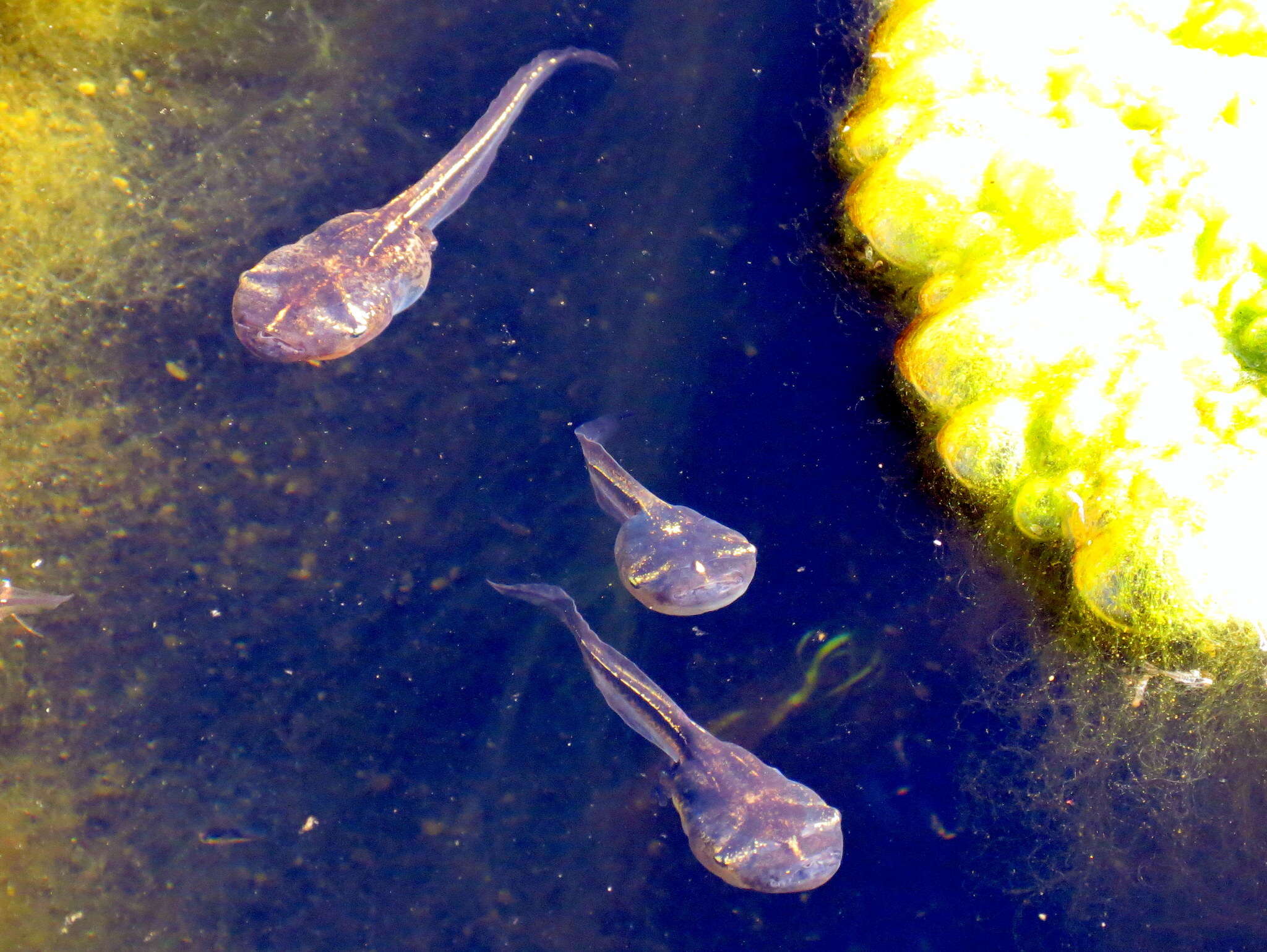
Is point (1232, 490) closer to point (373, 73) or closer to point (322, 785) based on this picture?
point (322, 785)

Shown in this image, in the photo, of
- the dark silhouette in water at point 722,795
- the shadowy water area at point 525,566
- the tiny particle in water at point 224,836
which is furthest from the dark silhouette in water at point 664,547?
the tiny particle in water at point 224,836

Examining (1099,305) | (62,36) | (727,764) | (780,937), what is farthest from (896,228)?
(62,36)

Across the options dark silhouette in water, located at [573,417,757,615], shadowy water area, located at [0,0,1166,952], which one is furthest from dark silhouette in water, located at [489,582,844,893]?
dark silhouette in water, located at [573,417,757,615]

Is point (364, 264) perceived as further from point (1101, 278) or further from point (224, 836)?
point (1101, 278)

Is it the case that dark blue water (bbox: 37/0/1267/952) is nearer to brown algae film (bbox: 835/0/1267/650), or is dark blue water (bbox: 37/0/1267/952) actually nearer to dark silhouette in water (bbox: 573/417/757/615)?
dark silhouette in water (bbox: 573/417/757/615)

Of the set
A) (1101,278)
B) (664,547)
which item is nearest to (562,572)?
(664,547)

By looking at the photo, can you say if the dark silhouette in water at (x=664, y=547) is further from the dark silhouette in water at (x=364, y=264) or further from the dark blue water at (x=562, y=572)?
the dark silhouette in water at (x=364, y=264)

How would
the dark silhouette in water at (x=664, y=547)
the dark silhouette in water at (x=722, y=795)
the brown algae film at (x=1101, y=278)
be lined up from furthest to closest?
the dark silhouette in water at (x=664, y=547) → the dark silhouette in water at (x=722, y=795) → the brown algae film at (x=1101, y=278)

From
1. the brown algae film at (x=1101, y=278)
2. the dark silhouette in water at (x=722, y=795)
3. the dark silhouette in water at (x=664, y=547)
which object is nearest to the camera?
the brown algae film at (x=1101, y=278)

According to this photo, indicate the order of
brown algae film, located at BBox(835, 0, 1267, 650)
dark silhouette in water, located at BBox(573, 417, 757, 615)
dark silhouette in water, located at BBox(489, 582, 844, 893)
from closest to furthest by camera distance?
brown algae film, located at BBox(835, 0, 1267, 650) → dark silhouette in water, located at BBox(489, 582, 844, 893) → dark silhouette in water, located at BBox(573, 417, 757, 615)
